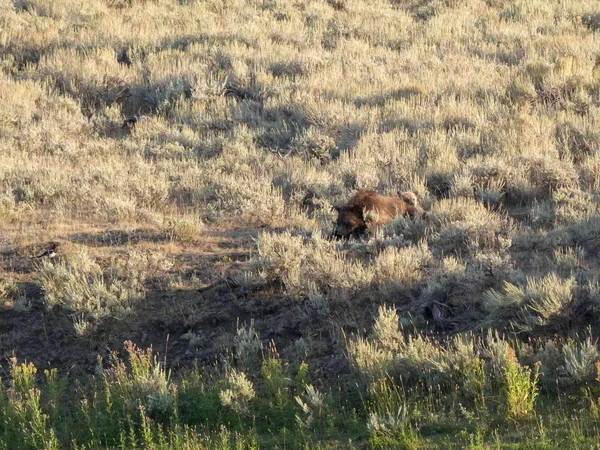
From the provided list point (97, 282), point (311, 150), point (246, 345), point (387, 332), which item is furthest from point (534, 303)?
point (311, 150)

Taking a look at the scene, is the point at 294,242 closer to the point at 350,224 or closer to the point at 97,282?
the point at 350,224

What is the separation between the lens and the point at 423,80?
14750mm

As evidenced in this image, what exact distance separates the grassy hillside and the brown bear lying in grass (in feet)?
1.11

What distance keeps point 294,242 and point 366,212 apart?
107 cm

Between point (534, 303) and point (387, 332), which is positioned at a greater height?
point (534, 303)

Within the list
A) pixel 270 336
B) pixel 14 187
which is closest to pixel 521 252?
pixel 270 336

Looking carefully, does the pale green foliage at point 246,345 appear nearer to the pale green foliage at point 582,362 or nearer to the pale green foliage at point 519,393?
the pale green foliage at point 519,393

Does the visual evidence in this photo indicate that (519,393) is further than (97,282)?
No

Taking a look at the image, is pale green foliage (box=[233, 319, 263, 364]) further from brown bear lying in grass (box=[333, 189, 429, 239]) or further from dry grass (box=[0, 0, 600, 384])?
Answer: brown bear lying in grass (box=[333, 189, 429, 239])

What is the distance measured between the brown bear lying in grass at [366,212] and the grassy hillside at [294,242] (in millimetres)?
338

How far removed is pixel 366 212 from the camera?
8.60m

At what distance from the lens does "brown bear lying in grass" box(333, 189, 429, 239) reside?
8539 mm

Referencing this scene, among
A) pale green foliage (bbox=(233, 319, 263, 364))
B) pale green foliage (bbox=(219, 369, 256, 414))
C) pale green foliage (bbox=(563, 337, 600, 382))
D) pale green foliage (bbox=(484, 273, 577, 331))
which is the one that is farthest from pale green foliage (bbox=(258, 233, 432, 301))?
pale green foliage (bbox=(563, 337, 600, 382))

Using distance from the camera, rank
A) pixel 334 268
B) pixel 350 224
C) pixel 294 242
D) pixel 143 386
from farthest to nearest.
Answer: pixel 350 224, pixel 294 242, pixel 334 268, pixel 143 386
